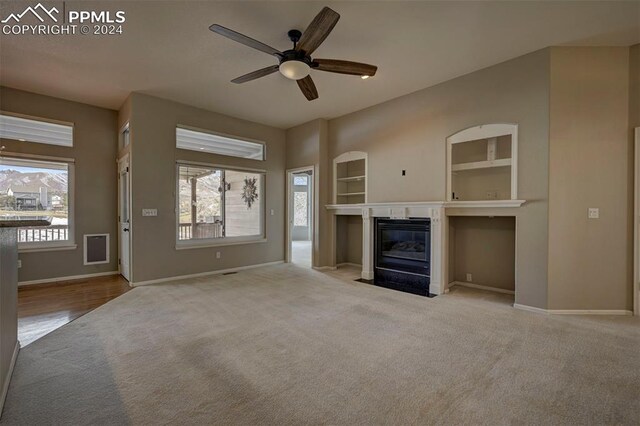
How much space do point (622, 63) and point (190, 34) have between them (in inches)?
195

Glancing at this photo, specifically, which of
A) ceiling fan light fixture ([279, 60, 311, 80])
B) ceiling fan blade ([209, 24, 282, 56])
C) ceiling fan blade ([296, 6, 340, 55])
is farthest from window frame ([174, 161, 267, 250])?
ceiling fan blade ([296, 6, 340, 55])

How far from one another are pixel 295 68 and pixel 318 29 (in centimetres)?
59

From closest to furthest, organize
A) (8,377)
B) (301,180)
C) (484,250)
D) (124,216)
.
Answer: (8,377) → (484,250) → (124,216) → (301,180)

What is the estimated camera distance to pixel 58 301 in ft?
12.7

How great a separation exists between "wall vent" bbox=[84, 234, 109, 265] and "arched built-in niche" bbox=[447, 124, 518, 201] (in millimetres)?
6108

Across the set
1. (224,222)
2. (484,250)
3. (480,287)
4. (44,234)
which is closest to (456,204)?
(484,250)

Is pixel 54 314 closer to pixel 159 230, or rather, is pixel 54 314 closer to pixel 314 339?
pixel 159 230

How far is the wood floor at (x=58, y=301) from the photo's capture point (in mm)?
3016

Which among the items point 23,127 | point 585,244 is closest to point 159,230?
point 23,127

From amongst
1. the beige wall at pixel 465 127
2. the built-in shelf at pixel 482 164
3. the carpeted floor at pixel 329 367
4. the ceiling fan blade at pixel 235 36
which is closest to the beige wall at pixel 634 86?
the beige wall at pixel 465 127

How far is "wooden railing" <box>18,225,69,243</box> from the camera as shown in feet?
15.7

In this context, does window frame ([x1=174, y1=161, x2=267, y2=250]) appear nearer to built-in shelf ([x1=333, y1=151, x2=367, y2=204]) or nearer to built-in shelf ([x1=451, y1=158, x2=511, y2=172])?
built-in shelf ([x1=333, y1=151, x2=367, y2=204])

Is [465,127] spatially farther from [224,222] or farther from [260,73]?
[224,222]

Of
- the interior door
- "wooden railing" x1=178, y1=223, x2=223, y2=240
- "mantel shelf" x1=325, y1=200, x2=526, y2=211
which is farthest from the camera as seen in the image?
"wooden railing" x1=178, y1=223, x2=223, y2=240
